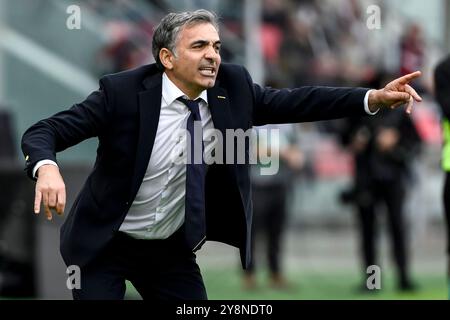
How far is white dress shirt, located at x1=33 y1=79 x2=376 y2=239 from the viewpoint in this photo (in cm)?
A: 607

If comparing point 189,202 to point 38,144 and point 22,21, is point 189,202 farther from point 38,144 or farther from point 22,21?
point 22,21

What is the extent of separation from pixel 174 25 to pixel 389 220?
24.3ft

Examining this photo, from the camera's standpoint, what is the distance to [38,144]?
18.8 ft

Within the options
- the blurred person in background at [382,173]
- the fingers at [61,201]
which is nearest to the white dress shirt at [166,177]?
the fingers at [61,201]

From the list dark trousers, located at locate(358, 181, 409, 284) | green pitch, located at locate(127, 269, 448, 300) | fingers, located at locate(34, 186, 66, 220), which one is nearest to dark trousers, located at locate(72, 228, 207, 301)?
fingers, located at locate(34, 186, 66, 220)

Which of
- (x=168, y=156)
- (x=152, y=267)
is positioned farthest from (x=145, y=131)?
(x=152, y=267)

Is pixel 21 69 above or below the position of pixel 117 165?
above

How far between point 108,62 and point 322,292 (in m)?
5.36

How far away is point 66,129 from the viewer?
19.2 feet

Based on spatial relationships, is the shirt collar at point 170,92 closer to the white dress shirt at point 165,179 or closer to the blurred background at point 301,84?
the white dress shirt at point 165,179

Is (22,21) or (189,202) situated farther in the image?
(22,21)

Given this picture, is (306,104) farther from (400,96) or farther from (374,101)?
(400,96)

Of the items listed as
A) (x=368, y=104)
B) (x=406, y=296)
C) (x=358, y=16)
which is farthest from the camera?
(x=358, y=16)
